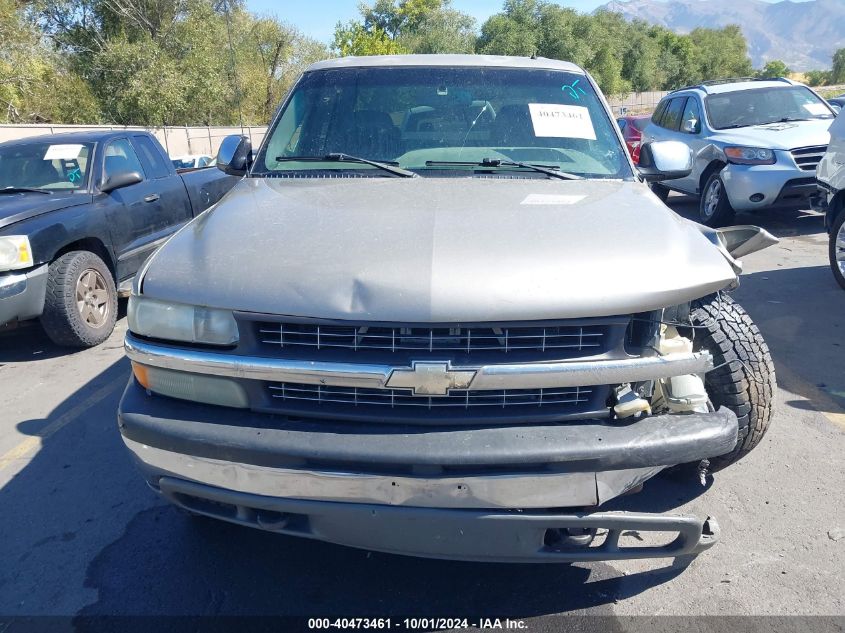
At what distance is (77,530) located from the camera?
9.83ft

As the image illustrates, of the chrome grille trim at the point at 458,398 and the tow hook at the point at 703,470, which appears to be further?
the tow hook at the point at 703,470

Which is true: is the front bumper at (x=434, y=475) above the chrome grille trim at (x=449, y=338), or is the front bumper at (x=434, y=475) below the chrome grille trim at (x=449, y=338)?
below

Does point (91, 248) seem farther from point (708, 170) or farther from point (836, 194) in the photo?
point (708, 170)

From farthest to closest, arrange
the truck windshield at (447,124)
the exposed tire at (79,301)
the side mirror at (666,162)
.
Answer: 1. the exposed tire at (79,301)
2. the side mirror at (666,162)
3. the truck windshield at (447,124)

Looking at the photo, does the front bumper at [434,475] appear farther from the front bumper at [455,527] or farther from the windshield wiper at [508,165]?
the windshield wiper at [508,165]

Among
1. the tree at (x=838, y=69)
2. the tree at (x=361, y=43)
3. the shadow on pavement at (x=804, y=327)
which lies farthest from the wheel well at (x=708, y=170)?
the tree at (x=838, y=69)

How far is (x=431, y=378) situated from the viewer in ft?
6.53

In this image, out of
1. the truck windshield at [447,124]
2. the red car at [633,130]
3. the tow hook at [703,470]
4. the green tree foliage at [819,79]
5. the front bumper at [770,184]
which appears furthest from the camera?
the green tree foliage at [819,79]

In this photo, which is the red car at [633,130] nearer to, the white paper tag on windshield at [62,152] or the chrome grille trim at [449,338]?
the white paper tag on windshield at [62,152]

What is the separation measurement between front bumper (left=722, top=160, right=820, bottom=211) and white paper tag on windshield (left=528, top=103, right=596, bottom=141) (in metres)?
5.77

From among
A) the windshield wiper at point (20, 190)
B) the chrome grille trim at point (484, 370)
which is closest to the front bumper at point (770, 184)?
the chrome grille trim at point (484, 370)

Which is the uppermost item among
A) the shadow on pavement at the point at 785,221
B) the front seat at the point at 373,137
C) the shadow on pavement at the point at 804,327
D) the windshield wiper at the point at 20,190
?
the front seat at the point at 373,137

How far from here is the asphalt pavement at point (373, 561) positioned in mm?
2459

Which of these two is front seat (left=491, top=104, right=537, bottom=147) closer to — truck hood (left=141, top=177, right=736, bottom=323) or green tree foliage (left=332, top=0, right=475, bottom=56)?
truck hood (left=141, top=177, right=736, bottom=323)
